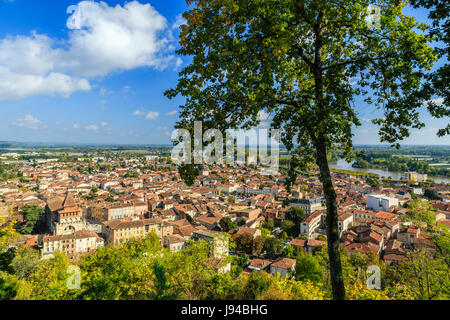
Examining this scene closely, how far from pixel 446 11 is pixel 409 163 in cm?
10408

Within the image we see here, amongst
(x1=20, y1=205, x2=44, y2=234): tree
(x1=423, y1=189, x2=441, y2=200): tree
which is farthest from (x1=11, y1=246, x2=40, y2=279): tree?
(x1=423, y1=189, x2=441, y2=200): tree

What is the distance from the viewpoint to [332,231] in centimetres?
400

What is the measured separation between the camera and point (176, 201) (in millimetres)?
45188

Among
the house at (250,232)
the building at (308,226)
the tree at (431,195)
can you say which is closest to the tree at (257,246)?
the house at (250,232)

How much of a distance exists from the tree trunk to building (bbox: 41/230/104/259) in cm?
2416

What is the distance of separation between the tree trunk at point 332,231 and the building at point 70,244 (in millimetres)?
24160

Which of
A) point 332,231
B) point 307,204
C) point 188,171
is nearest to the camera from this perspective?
point 332,231

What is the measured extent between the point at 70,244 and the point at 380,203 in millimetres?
41839

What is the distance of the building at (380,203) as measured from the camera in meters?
39.6

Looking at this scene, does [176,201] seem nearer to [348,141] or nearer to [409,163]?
[348,141]

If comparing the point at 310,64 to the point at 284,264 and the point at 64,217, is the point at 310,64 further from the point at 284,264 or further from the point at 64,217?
the point at 64,217

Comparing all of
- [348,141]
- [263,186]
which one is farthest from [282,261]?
[263,186]

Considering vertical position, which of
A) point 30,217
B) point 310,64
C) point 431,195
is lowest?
point 431,195

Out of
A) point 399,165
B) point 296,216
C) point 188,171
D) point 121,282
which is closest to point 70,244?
point 121,282
